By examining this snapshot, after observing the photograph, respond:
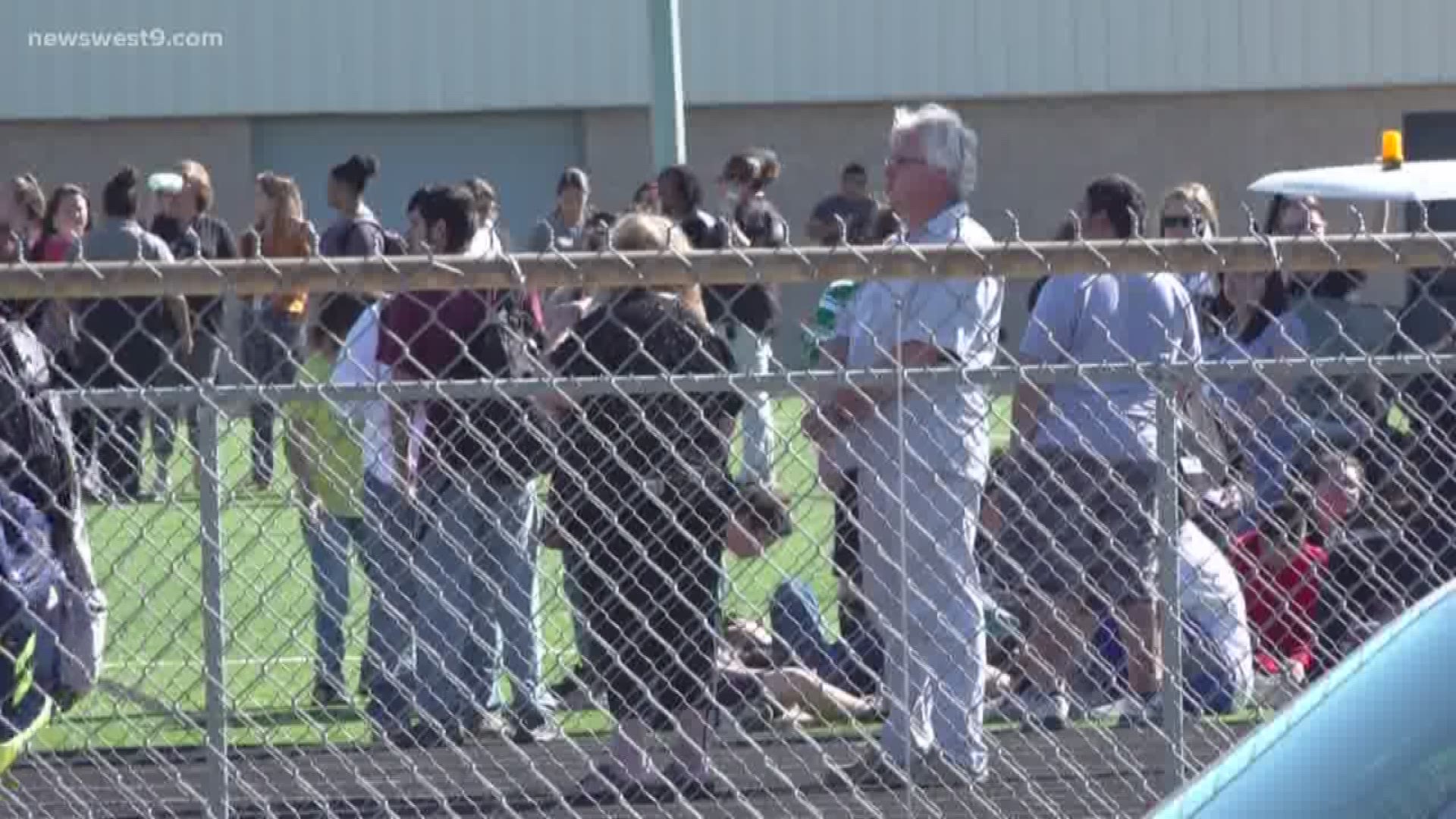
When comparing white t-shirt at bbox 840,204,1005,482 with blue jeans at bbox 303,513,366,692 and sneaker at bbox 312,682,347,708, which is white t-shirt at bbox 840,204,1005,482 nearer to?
blue jeans at bbox 303,513,366,692

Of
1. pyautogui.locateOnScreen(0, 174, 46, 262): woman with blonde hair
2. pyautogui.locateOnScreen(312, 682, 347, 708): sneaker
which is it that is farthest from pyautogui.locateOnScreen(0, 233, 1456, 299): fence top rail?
pyautogui.locateOnScreen(0, 174, 46, 262): woman with blonde hair

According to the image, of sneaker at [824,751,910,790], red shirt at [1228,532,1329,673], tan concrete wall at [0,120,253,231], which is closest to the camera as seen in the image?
sneaker at [824,751,910,790]

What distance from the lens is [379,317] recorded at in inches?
287

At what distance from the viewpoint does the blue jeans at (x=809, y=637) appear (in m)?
6.89

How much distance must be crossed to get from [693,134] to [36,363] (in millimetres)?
19504

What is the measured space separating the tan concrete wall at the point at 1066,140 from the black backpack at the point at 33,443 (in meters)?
Result: 19.8

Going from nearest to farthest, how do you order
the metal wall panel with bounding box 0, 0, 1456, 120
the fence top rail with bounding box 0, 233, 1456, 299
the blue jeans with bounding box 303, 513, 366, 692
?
the fence top rail with bounding box 0, 233, 1456, 299, the blue jeans with bounding box 303, 513, 366, 692, the metal wall panel with bounding box 0, 0, 1456, 120

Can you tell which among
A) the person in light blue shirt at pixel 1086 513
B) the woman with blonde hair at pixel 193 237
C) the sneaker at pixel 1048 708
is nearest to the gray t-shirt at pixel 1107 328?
the person in light blue shirt at pixel 1086 513

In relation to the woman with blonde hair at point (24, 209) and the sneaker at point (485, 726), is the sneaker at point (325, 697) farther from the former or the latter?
the woman with blonde hair at point (24, 209)

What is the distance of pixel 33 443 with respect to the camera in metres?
5.26

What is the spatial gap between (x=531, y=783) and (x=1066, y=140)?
63.6 ft

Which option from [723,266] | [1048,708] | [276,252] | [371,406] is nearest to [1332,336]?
[1048,708]

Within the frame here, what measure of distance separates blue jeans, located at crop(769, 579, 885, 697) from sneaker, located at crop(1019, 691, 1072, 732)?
0.53 metres

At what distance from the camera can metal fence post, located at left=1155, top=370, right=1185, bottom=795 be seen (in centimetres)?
502
